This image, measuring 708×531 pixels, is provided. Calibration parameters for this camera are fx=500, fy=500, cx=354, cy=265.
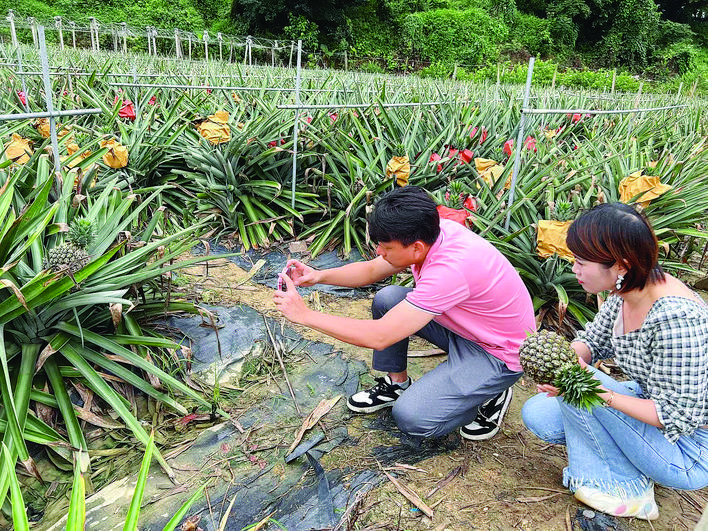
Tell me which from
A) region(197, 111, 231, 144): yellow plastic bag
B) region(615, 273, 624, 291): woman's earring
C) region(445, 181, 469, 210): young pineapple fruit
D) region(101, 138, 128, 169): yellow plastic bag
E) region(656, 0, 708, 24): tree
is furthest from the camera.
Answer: region(656, 0, 708, 24): tree

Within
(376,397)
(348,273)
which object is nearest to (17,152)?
(348,273)

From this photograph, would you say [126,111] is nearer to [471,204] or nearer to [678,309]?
[471,204]

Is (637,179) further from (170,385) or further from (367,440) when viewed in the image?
(170,385)

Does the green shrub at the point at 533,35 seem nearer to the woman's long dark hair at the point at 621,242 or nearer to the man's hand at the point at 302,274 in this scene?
the man's hand at the point at 302,274

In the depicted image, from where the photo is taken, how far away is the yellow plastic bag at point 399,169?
130 inches

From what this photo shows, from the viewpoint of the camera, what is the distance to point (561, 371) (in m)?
1.35

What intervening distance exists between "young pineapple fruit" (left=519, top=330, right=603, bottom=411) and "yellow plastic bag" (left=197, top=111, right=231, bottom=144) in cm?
278

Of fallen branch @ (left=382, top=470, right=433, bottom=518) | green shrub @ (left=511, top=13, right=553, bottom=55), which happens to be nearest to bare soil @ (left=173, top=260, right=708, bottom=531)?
fallen branch @ (left=382, top=470, right=433, bottom=518)

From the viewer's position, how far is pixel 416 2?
24.2m

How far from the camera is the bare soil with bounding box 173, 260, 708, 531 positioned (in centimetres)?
156

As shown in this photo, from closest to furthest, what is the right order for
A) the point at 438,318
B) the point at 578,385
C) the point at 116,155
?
the point at 578,385 < the point at 438,318 < the point at 116,155

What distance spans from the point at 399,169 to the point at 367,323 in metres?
1.88

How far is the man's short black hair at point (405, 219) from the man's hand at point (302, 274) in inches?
16.0

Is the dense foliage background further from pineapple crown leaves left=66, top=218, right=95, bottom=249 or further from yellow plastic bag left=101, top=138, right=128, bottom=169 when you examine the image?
pineapple crown leaves left=66, top=218, right=95, bottom=249
